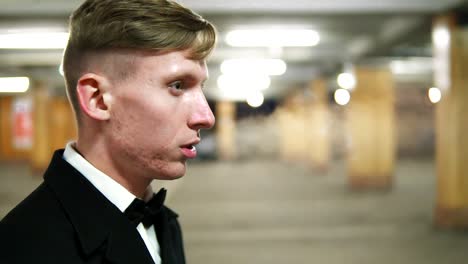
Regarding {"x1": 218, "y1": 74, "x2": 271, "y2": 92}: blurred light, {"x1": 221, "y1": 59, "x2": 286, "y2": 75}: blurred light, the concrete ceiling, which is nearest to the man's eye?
the concrete ceiling

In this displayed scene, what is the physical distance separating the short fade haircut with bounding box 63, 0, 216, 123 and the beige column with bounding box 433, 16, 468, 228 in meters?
7.52

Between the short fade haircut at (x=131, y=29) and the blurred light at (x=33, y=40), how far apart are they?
9.40 m

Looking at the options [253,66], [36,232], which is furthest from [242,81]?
[36,232]

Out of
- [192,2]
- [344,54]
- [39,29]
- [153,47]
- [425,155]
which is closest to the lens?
[153,47]

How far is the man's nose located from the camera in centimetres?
137

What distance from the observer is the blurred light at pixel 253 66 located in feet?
51.3

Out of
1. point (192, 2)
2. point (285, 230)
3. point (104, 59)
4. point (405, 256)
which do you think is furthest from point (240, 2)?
point (104, 59)

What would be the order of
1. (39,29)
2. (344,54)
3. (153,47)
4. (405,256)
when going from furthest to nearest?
(344,54) → (39,29) → (405,256) → (153,47)

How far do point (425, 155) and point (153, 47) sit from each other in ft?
101

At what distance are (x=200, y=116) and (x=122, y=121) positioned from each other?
0.67 ft

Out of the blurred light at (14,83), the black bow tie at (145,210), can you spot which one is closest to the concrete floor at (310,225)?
the black bow tie at (145,210)

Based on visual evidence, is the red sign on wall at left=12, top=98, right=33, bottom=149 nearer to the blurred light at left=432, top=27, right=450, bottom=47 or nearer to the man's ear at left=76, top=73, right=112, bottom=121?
the blurred light at left=432, top=27, right=450, bottom=47

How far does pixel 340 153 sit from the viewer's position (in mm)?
31609

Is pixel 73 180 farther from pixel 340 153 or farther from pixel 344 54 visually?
pixel 340 153
